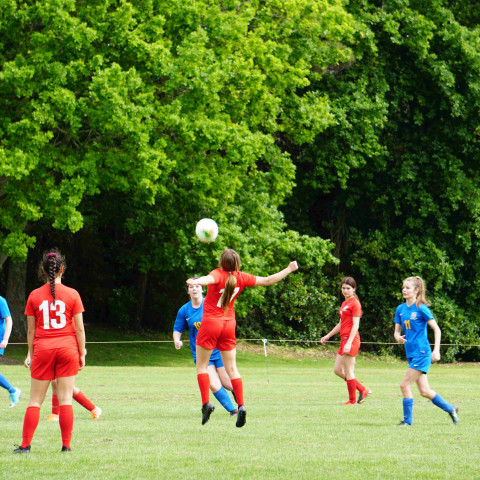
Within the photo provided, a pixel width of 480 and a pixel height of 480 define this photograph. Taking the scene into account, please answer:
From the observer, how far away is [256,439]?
938cm

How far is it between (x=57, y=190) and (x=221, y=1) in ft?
28.4

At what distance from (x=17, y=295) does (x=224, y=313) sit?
22.0 m

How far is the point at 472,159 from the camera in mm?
35562

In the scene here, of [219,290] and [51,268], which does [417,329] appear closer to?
[219,290]

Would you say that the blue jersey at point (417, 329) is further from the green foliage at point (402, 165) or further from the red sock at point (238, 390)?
the green foliage at point (402, 165)

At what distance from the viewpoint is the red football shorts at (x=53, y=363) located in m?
7.94

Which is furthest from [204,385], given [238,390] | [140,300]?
[140,300]

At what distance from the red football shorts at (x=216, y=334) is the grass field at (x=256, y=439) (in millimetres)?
979

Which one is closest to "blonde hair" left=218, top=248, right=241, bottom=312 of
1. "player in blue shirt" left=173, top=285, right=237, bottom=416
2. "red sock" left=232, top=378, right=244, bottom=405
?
"red sock" left=232, top=378, right=244, bottom=405

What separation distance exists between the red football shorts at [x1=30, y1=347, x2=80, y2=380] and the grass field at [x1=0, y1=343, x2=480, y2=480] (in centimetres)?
73

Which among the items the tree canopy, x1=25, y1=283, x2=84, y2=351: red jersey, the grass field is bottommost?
the grass field

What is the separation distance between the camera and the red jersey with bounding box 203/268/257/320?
9.59 metres

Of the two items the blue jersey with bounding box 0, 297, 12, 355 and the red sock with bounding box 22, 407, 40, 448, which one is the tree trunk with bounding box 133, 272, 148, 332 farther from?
the red sock with bounding box 22, 407, 40, 448

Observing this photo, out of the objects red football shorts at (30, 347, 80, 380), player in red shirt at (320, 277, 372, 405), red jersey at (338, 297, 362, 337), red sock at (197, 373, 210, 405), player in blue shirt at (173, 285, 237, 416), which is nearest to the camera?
red football shorts at (30, 347, 80, 380)
